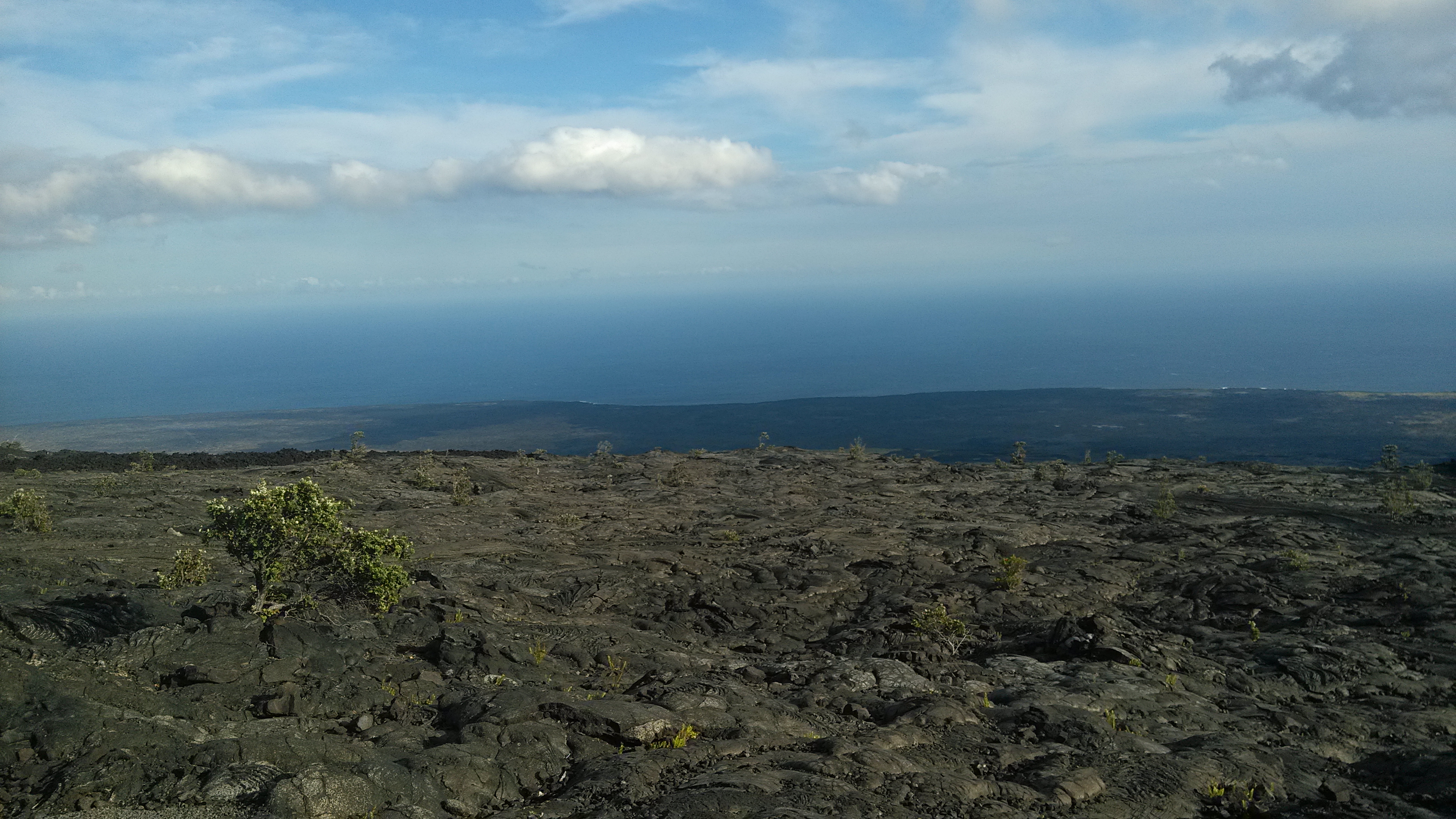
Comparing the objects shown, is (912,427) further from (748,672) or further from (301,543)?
(301,543)

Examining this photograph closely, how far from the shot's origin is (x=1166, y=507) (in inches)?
1517

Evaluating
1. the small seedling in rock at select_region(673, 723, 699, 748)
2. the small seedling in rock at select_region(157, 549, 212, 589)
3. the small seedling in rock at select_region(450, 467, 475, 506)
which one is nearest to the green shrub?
the small seedling in rock at select_region(157, 549, 212, 589)

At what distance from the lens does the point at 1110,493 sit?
4484 cm

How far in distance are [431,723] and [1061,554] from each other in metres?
26.3

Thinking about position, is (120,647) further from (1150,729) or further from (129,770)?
(1150,729)

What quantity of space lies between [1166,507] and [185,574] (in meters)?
40.1

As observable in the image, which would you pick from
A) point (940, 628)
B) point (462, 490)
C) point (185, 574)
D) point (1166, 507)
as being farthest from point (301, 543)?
point (1166, 507)

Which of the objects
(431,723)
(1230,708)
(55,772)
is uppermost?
(55,772)

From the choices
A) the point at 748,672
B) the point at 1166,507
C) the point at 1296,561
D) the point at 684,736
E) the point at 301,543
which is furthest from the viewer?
the point at 1166,507

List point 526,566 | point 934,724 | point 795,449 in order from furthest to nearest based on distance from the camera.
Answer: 1. point 795,449
2. point 526,566
3. point 934,724

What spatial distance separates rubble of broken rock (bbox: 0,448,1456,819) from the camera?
11781 mm

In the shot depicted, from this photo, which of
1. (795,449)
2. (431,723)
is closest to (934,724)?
(431,723)

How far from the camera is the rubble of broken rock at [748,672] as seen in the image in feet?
38.7

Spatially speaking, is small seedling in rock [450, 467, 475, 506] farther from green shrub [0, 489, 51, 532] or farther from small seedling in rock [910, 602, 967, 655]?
small seedling in rock [910, 602, 967, 655]
